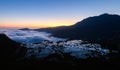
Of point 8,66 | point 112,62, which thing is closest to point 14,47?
point 8,66

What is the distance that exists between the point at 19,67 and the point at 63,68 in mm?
18610

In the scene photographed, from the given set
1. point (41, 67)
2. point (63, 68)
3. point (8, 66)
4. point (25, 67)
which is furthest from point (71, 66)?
point (8, 66)

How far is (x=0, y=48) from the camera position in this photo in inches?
3772

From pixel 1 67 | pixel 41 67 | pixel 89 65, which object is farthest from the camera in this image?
pixel 89 65

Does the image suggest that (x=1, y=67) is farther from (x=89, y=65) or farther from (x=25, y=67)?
(x=89, y=65)

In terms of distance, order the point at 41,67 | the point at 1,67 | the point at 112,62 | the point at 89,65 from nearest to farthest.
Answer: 1. the point at 1,67
2. the point at 41,67
3. the point at 89,65
4. the point at 112,62

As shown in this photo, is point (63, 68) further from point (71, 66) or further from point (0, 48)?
point (0, 48)

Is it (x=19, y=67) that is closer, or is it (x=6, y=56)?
(x=19, y=67)

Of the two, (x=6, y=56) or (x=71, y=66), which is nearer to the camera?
(x=71, y=66)

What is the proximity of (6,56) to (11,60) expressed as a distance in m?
3.45

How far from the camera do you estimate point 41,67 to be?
283 ft

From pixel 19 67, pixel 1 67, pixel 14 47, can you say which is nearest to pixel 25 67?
pixel 19 67

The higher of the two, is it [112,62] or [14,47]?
[14,47]

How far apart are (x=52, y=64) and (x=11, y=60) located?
20.3 m
